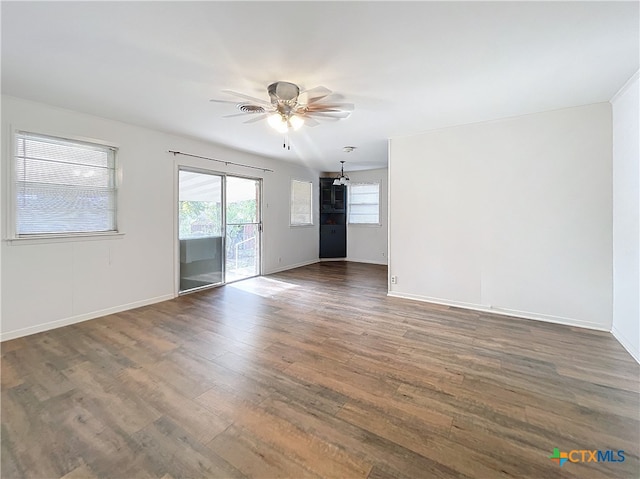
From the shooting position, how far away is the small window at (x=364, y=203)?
7828 mm

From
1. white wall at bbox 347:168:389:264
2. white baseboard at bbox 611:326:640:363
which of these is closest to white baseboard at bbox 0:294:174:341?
white wall at bbox 347:168:389:264

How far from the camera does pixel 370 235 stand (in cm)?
792

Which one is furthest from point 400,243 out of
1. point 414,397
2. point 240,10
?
point 240,10

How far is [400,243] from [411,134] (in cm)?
168

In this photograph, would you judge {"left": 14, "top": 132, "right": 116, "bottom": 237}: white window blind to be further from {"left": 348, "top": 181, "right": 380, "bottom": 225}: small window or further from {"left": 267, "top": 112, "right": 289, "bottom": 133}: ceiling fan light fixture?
{"left": 348, "top": 181, "right": 380, "bottom": 225}: small window

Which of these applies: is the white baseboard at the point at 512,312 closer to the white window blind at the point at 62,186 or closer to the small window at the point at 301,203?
the small window at the point at 301,203

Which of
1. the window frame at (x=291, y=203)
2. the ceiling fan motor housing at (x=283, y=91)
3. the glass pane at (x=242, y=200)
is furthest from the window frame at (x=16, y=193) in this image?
the window frame at (x=291, y=203)

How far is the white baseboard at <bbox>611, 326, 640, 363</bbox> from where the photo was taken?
8.25 ft

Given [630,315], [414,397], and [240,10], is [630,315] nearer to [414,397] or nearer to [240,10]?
[414,397]

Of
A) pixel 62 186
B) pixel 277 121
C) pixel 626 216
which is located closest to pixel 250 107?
pixel 277 121

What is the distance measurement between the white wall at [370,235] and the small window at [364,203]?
4.6 inches

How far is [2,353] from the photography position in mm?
2611

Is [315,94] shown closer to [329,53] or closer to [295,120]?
[295,120]

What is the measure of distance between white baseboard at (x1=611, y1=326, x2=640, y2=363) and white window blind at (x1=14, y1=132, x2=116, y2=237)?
5.90 metres
